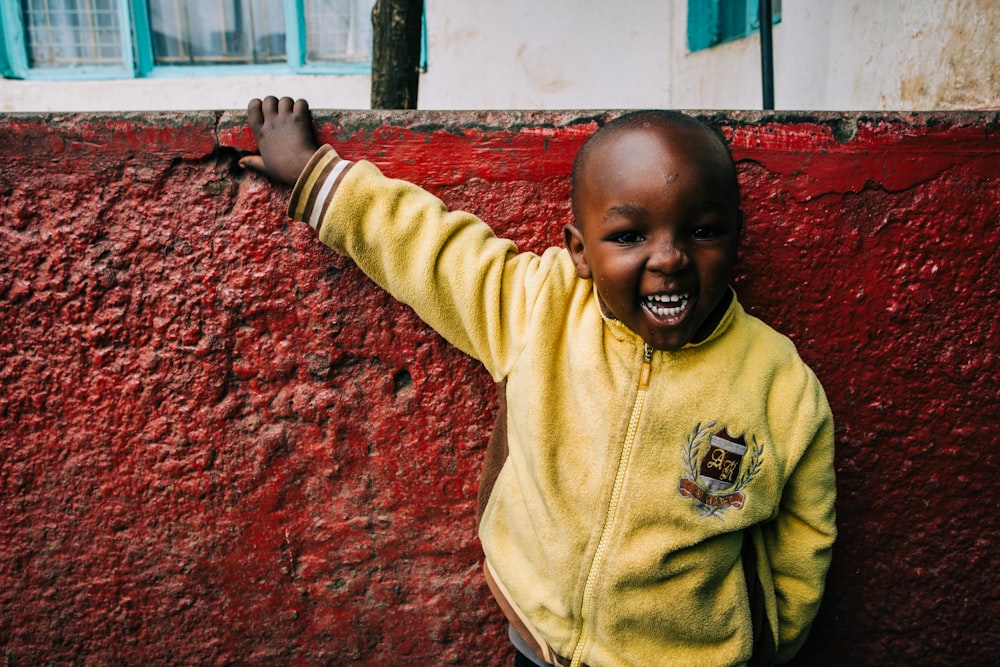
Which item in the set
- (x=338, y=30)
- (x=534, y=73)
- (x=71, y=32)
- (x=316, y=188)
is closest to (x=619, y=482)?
(x=316, y=188)

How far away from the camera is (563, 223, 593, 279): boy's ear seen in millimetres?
1203

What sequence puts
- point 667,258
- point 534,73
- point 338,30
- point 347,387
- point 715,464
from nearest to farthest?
point 667,258
point 715,464
point 347,387
point 338,30
point 534,73

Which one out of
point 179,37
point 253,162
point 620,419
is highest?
point 179,37

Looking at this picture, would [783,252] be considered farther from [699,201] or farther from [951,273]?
[699,201]

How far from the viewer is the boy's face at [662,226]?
1059 millimetres

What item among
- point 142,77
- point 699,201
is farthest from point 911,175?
point 142,77

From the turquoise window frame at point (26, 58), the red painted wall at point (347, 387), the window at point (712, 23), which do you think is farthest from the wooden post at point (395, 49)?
the turquoise window frame at point (26, 58)

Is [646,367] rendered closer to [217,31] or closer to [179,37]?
[217,31]

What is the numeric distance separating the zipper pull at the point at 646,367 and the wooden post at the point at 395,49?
4.72 ft

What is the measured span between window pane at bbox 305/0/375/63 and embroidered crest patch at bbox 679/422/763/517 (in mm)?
3876

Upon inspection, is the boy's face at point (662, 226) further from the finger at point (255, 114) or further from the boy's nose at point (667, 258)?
the finger at point (255, 114)

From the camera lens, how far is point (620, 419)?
1190 millimetres

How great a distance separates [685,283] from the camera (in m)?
1.08

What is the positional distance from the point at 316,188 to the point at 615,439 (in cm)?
→ 69
